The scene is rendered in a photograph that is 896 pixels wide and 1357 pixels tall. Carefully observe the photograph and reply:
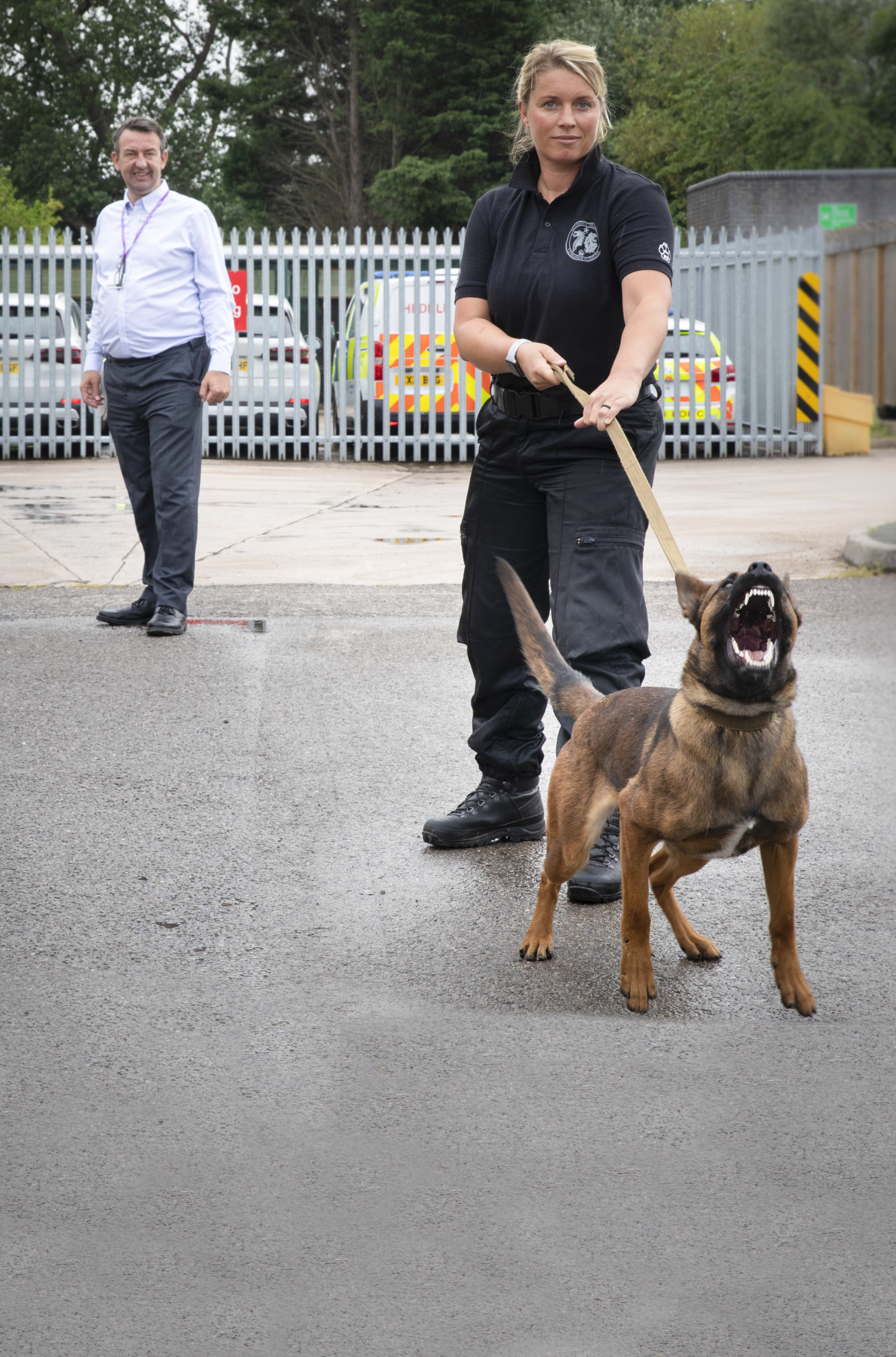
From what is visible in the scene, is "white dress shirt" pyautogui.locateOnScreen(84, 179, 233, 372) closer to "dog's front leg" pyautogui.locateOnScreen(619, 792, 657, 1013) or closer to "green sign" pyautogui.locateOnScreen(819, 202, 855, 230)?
"dog's front leg" pyautogui.locateOnScreen(619, 792, 657, 1013)

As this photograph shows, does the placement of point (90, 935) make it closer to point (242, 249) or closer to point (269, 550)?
point (269, 550)

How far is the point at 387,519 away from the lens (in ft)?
40.2

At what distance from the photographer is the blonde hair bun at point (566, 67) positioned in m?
4.12

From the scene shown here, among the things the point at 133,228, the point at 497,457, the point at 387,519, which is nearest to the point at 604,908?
the point at 497,457

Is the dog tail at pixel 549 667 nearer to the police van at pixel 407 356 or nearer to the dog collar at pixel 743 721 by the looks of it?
the dog collar at pixel 743 721

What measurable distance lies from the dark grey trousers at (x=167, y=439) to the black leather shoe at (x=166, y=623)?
0.03 metres

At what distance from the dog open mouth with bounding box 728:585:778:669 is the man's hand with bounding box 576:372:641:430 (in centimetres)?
76

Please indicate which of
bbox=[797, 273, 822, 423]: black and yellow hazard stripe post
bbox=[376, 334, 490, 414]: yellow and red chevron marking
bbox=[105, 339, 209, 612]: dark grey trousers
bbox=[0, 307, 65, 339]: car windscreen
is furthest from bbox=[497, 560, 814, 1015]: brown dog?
bbox=[0, 307, 65, 339]: car windscreen

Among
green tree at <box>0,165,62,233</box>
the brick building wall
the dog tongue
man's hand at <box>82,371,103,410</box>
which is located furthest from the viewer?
the brick building wall

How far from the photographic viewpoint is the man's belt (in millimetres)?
4305

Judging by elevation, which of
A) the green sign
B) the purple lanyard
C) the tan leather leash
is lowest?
the tan leather leash

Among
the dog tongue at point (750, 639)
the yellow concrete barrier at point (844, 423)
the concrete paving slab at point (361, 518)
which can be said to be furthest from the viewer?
the yellow concrete barrier at point (844, 423)

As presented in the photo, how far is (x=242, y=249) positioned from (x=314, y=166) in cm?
3416

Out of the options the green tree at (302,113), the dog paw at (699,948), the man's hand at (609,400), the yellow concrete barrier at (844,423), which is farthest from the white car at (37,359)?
the green tree at (302,113)
